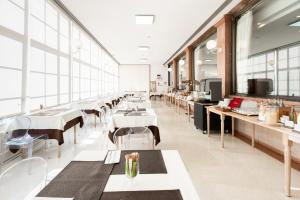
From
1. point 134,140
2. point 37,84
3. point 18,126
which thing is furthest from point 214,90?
point 18,126

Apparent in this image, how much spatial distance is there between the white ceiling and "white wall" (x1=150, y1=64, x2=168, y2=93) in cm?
937

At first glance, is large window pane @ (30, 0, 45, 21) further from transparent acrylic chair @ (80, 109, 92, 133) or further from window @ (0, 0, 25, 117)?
transparent acrylic chair @ (80, 109, 92, 133)

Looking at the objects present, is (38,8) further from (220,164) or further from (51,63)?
(220,164)

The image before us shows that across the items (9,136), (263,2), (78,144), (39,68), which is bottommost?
(78,144)

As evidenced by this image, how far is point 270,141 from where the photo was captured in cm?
417

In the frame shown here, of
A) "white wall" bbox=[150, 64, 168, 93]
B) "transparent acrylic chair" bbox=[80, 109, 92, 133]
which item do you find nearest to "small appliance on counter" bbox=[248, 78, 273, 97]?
"transparent acrylic chair" bbox=[80, 109, 92, 133]

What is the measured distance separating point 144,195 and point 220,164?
2752mm

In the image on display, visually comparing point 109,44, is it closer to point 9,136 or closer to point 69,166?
point 9,136

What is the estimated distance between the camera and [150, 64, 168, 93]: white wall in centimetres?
1933

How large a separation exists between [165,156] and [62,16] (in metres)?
6.10

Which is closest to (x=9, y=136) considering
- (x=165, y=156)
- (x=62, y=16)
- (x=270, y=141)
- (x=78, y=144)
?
(x=78, y=144)

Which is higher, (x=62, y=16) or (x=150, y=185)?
(x=62, y=16)

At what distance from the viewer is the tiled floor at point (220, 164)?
264 centimetres

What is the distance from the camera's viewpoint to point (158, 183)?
1236 mm
